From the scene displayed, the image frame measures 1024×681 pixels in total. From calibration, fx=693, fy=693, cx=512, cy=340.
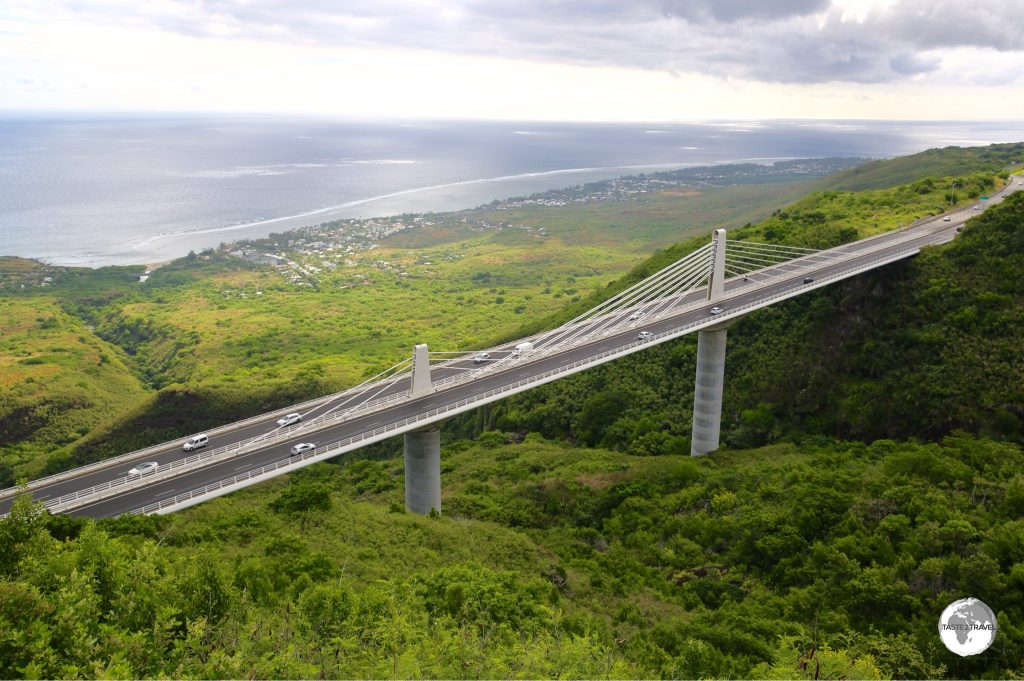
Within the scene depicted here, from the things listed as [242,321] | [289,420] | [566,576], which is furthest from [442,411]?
[242,321]

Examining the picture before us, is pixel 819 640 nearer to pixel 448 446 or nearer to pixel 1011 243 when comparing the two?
pixel 448 446

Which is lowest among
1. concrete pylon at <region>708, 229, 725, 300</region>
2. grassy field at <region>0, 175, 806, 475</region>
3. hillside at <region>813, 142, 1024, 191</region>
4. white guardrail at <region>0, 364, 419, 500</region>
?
grassy field at <region>0, 175, 806, 475</region>

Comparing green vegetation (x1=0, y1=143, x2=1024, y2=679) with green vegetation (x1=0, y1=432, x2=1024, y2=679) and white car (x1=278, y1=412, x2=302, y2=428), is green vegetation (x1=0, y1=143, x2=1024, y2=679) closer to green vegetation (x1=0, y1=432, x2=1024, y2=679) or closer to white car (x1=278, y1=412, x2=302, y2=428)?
green vegetation (x1=0, y1=432, x2=1024, y2=679)

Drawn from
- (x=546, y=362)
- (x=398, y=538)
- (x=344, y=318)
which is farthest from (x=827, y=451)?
(x=344, y=318)

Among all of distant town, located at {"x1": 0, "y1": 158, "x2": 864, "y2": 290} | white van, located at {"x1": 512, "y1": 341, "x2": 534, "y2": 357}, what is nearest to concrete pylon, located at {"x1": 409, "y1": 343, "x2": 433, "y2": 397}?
white van, located at {"x1": 512, "y1": 341, "x2": 534, "y2": 357}

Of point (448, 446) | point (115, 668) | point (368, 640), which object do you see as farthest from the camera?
point (448, 446)

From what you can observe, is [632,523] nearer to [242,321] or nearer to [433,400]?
[433,400]

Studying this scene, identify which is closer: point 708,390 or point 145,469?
point 145,469
